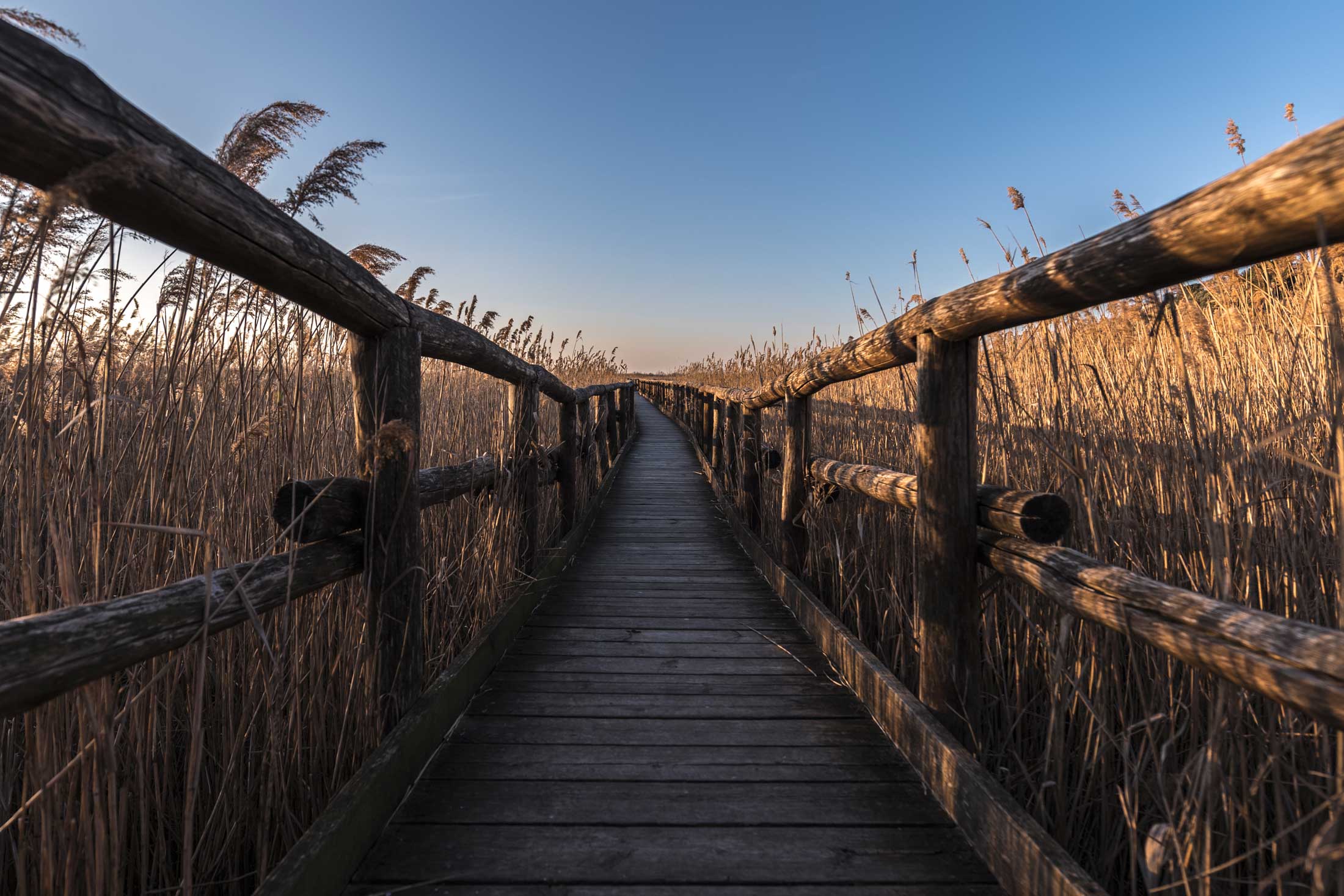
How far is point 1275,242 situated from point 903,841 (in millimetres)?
1394

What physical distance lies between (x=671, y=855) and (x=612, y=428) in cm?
755

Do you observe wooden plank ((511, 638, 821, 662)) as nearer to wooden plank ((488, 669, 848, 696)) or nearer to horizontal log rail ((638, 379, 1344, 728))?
wooden plank ((488, 669, 848, 696))

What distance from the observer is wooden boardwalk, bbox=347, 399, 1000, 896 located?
1517mm

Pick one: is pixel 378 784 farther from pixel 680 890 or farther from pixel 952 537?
pixel 952 537

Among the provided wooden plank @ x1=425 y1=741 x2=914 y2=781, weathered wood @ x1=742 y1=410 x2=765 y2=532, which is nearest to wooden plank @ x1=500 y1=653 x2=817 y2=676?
wooden plank @ x1=425 y1=741 x2=914 y2=781

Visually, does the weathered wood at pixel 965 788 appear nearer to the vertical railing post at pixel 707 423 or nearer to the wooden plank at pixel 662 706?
the wooden plank at pixel 662 706

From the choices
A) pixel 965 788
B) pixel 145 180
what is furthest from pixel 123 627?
pixel 965 788

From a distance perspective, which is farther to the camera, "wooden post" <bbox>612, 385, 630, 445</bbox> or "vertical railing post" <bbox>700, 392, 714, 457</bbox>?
"wooden post" <bbox>612, 385, 630, 445</bbox>


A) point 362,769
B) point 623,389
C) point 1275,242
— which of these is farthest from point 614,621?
point 623,389

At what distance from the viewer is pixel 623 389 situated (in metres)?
10.3

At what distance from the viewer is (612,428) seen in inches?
354

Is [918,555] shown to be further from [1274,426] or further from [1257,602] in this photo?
[1274,426]

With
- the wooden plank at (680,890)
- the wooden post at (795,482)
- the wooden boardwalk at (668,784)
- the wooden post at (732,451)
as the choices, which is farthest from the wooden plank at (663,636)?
the wooden post at (732,451)

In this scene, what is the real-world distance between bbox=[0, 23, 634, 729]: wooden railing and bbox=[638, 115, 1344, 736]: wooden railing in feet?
4.43
